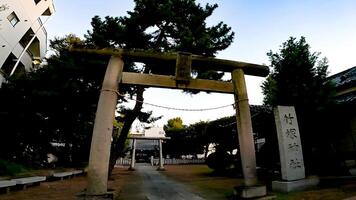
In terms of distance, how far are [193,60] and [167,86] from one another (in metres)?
1.34

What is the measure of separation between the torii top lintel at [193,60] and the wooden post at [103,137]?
60 cm

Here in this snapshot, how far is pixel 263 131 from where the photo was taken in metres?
18.0

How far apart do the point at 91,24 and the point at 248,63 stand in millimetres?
10580

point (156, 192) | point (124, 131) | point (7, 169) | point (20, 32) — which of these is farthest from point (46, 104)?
point (156, 192)

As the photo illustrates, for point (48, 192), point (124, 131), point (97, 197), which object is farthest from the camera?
point (124, 131)

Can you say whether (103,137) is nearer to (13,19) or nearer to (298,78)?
(298,78)

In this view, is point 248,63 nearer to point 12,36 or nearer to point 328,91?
point 328,91

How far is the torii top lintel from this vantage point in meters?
8.52

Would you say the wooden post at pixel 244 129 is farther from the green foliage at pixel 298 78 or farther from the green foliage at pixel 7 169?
the green foliage at pixel 7 169

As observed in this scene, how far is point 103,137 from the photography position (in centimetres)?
744

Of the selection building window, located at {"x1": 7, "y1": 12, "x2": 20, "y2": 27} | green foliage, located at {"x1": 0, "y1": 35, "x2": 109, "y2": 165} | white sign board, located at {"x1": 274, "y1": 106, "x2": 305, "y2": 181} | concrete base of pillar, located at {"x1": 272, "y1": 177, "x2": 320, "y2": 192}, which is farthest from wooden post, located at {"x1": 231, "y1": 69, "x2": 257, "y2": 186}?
building window, located at {"x1": 7, "y1": 12, "x2": 20, "y2": 27}

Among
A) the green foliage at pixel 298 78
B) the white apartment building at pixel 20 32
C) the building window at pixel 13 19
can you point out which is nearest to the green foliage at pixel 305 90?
the green foliage at pixel 298 78

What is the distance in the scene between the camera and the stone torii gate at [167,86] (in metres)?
7.30

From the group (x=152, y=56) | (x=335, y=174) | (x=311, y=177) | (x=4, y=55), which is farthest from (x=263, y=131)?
(x=4, y=55)
